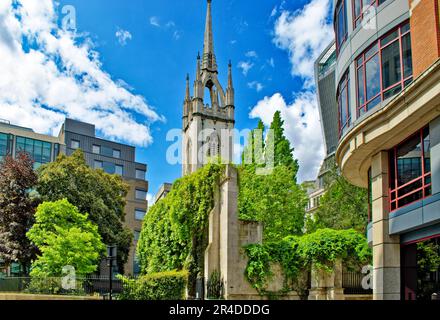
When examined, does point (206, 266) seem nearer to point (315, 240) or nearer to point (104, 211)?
point (315, 240)

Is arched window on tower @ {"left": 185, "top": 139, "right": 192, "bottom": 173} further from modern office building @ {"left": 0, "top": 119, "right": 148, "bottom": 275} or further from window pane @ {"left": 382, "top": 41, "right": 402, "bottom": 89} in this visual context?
window pane @ {"left": 382, "top": 41, "right": 402, "bottom": 89}

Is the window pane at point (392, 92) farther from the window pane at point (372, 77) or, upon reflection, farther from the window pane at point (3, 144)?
the window pane at point (3, 144)

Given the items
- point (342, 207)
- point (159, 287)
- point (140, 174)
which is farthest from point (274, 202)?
point (140, 174)

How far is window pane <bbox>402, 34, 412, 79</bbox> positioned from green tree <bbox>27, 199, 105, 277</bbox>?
79.1 ft

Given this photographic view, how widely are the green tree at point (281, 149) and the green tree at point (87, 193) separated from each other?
16894 mm

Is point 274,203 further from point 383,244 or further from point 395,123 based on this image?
point 395,123

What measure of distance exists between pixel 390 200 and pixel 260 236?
13.5 metres

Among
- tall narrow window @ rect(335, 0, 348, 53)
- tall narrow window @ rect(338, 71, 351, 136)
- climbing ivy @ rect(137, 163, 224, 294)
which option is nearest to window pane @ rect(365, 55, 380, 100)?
tall narrow window @ rect(338, 71, 351, 136)

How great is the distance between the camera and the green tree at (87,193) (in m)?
42.4

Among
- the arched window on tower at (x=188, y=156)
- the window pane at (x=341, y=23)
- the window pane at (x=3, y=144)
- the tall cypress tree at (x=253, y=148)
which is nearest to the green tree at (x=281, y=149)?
the tall cypress tree at (x=253, y=148)

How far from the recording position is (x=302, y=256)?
29859 mm
